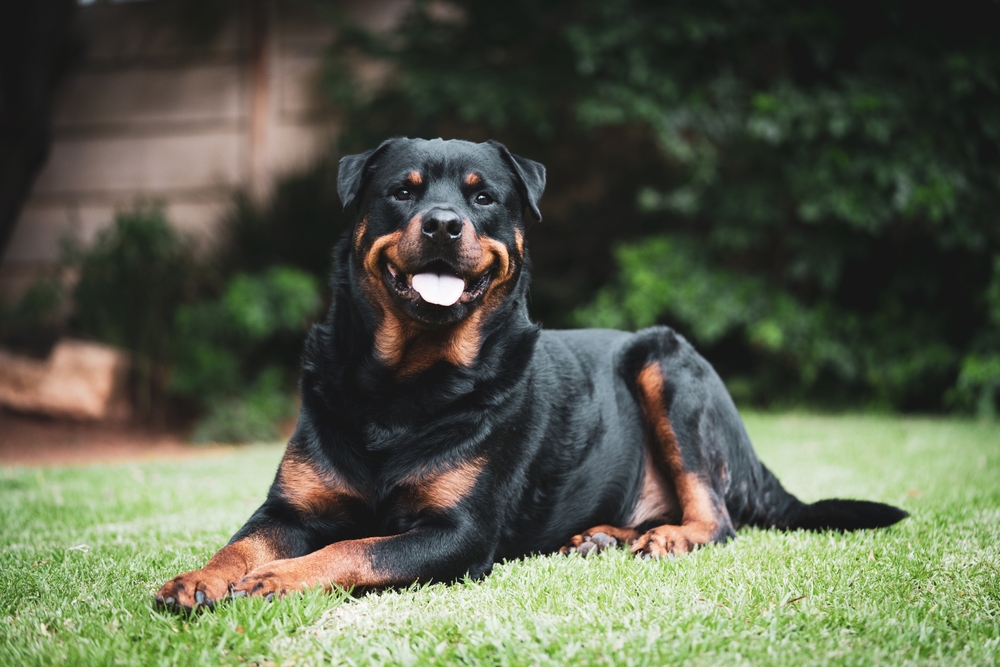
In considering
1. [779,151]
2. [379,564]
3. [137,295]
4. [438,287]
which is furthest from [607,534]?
[137,295]

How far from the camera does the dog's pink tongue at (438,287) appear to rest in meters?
2.53

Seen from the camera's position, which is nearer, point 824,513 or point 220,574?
point 220,574

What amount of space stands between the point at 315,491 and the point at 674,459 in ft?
4.66

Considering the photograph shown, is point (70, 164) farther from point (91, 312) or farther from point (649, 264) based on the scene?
point (649, 264)

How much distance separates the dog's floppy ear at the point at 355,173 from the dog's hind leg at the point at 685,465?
138 centimetres

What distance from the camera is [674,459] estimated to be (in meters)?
3.10

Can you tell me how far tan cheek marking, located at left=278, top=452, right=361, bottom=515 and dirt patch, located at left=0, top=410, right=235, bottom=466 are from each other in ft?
13.7

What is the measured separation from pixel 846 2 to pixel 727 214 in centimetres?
207

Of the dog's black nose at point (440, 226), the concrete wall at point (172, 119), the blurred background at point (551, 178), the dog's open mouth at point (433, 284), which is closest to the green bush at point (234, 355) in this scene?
the blurred background at point (551, 178)

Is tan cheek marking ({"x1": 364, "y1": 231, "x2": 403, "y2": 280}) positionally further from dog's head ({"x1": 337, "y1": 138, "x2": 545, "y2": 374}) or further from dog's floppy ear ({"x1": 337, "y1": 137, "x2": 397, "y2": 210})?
dog's floppy ear ({"x1": 337, "y1": 137, "x2": 397, "y2": 210})

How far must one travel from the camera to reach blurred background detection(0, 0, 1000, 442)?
21.9 feet

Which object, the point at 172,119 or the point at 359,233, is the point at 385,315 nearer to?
the point at 359,233

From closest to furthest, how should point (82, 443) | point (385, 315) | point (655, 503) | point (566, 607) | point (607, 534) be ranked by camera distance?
point (566, 607) → point (385, 315) → point (607, 534) → point (655, 503) → point (82, 443)

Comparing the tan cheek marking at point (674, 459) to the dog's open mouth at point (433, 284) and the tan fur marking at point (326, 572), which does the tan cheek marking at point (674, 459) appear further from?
the tan fur marking at point (326, 572)
